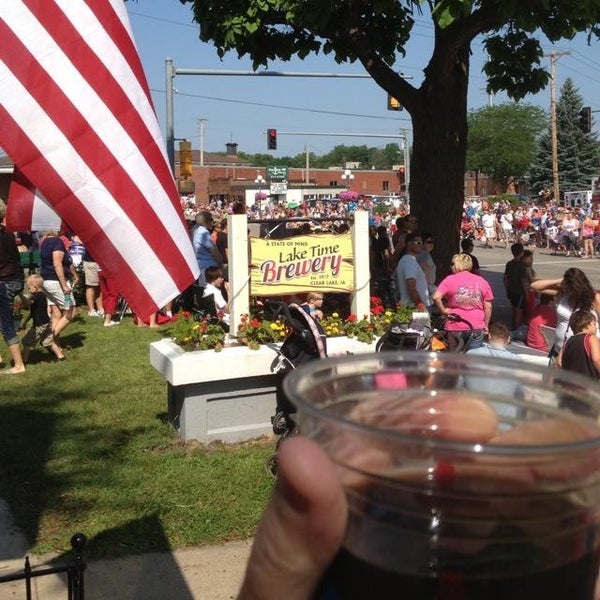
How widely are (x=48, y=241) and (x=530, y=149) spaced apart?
79.1m

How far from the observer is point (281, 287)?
7305 millimetres

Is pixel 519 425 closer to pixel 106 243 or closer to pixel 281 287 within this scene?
pixel 106 243

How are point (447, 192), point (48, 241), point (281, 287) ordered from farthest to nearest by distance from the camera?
point (48, 241)
point (447, 192)
point (281, 287)

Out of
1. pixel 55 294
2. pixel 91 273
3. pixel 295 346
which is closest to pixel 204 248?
pixel 55 294

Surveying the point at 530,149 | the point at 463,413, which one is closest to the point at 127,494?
the point at 463,413

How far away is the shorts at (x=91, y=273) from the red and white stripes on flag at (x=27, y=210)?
404 inches

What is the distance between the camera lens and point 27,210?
314cm

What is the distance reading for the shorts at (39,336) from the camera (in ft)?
32.7

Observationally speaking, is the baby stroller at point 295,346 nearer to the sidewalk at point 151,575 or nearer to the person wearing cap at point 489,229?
the sidewalk at point 151,575

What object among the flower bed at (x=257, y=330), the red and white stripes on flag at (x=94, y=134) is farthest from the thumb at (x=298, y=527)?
the flower bed at (x=257, y=330)

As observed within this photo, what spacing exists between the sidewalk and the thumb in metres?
3.65

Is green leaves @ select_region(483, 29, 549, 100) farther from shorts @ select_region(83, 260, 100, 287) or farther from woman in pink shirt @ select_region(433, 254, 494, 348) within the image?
shorts @ select_region(83, 260, 100, 287)

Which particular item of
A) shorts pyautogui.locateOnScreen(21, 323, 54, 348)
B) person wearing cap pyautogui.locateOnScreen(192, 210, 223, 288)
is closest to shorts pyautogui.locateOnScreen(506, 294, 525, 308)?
person wearing cap pyautogui.locateOnScreen(192, 210, 223, 288)

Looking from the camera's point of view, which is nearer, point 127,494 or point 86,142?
point 86,142
